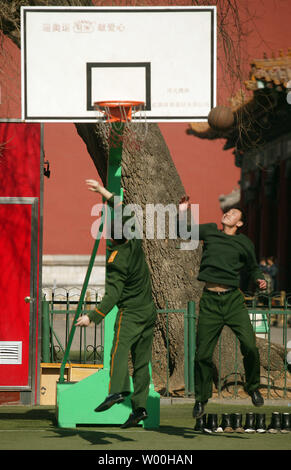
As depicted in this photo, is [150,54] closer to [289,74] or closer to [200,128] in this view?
[289,74]

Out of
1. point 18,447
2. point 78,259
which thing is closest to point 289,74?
point 78,259

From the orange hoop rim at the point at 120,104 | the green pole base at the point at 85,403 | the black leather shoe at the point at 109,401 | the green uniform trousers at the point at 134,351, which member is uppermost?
the orange hoop rim at the point at 120,104

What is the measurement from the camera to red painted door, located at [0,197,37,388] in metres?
11.4

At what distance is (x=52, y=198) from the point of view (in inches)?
1099

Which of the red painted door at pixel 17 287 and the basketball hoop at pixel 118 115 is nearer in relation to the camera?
the basketball hoop at pixel 118 115

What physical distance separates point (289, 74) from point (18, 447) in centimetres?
1514

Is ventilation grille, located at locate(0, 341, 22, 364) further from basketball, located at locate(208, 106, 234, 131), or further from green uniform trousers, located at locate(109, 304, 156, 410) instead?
basketball, located at locate(208, 106, 234, 131)

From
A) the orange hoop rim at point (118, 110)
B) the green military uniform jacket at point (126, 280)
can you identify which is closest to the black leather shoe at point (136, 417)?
the green military uniform jacket at point (126, 280)

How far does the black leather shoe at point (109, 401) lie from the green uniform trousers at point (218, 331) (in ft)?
2.81

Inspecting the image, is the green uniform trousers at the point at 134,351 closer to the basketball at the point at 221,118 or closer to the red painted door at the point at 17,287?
the basketball at the point at 221,118

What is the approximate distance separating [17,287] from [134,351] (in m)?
3.30

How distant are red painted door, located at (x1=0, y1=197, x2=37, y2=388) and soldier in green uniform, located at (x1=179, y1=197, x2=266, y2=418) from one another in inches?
132

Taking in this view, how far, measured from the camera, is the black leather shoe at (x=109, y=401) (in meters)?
8.04

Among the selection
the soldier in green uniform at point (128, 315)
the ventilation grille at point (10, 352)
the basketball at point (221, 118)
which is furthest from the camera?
the ventilation grille at point (10, 352)
